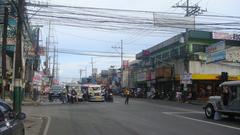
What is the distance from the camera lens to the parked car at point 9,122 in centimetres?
993

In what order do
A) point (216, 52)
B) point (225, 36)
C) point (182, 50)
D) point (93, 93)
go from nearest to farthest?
point (216, 52) < point (93, 93) < point (225, 36) < point (182, 50)

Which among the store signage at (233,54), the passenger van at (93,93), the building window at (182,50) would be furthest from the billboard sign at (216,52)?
the passenger van at (93,93)

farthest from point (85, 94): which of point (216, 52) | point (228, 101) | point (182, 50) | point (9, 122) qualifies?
point (9, 122)

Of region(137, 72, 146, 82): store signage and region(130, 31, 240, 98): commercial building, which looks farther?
region(137, 72, 146, 82): store signage

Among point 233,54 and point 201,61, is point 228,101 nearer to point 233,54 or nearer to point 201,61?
point 233,54

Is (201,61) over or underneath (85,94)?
over

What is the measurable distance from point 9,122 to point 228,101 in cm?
1688

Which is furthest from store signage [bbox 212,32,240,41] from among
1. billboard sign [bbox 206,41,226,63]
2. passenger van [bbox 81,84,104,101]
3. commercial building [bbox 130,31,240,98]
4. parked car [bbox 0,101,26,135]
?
parked car [bbox 0,101,26,135]

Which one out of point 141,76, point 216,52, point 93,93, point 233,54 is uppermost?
point 216,52

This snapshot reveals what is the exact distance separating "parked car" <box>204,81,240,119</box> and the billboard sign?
2938 centimetres

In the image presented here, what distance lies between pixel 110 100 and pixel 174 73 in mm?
14196

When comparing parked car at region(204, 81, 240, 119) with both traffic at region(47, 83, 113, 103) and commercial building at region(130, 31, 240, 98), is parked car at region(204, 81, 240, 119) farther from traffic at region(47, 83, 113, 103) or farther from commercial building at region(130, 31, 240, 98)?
traffic at region(47, 83, 113, 103)

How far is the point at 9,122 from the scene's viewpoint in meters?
10.6

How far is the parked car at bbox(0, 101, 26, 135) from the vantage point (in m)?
9.93
